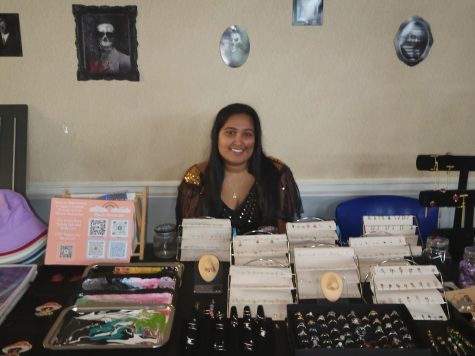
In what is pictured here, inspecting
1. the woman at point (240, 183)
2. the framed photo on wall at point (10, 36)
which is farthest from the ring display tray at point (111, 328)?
the framed photo on wall at point (10, 36)

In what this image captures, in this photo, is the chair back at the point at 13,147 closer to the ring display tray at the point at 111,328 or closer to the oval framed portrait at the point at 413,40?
the ring display tray at the point at 111,328

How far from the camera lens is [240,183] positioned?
7.14 feet

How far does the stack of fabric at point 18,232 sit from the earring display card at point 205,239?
0.69 m

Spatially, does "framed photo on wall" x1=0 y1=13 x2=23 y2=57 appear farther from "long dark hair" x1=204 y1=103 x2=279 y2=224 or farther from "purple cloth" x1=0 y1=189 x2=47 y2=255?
"long dark hair" x1=204 y1=103 x2=279 y2=224

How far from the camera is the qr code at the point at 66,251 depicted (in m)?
1.51

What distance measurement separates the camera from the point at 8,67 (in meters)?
2.34

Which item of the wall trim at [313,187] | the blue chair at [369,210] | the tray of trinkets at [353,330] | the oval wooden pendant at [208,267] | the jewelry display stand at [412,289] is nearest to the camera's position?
the tray of trinkets at [353,330]

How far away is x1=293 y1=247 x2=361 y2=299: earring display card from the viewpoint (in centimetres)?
129

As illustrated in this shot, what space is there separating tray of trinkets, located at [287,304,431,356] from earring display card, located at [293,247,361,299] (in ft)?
0.39

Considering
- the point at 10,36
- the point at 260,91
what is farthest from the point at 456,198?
the point at 10,36

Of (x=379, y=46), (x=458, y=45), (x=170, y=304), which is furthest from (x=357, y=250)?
(x=458, y=45)

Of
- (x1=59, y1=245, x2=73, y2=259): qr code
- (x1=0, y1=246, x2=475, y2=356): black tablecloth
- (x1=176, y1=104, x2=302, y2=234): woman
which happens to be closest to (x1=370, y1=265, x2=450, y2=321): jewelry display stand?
(x1=0, y1=246, x2=475, y2=356): black tablecloth

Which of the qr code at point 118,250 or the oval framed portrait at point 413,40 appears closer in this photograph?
the qr code at point 118,250

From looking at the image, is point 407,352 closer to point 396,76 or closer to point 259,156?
point 259,156
